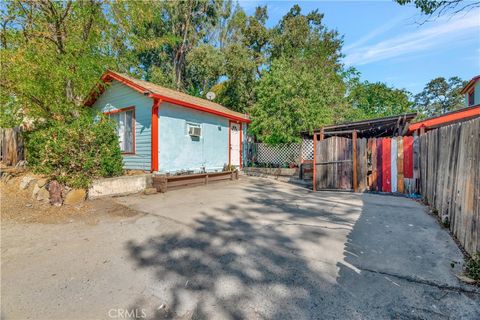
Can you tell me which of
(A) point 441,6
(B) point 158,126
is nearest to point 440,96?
→ (A) point 441,6

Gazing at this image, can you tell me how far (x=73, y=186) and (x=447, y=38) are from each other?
10.6 meters

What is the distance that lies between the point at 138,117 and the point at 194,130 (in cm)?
217

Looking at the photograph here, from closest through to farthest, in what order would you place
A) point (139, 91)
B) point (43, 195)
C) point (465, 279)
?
point (465, 279)
point (43, 195)
point (139, 91)

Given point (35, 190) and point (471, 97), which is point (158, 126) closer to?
point (35, 190)

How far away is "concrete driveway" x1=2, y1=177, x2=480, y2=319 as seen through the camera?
2.12 m

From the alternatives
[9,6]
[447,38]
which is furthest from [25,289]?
[447,38]

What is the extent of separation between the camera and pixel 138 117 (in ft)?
28.7

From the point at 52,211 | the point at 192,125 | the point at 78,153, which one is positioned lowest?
the point at 52,211

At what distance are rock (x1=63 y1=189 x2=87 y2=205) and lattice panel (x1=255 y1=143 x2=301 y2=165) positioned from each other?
899 cm

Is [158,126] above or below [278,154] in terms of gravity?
above

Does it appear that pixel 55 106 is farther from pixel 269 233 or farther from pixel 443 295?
pixel 443 295

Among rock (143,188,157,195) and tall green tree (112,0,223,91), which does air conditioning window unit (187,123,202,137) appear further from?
tall green tree (112,0,223,91)

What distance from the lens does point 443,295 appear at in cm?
225

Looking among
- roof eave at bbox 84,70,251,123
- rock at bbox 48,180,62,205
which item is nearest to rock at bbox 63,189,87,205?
rock at bbox 48,180,62,205
